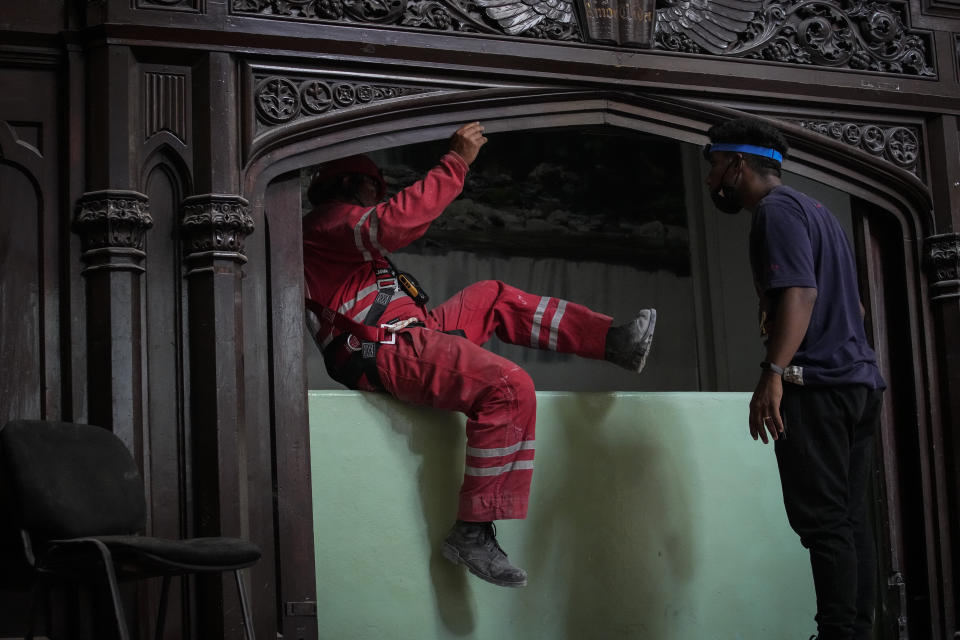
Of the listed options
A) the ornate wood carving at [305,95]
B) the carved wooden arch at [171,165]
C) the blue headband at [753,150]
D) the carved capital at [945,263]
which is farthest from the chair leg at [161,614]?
the carved capital at [945,263]

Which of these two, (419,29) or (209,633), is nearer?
(209,633)

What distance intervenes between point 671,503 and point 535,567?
1.83ft

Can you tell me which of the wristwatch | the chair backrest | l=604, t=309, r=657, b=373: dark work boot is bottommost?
the chair backrest

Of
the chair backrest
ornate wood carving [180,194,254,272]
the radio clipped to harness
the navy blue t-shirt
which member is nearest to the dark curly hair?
the navy blue t-shirt

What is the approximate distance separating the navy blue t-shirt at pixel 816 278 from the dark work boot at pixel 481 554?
106 cm

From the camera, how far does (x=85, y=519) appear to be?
3.01 m

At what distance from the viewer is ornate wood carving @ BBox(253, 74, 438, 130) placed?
156 inches

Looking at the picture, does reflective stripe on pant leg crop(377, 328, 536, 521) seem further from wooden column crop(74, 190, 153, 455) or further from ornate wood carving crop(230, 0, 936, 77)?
ornate wood carving crop(230, 0, 936, 77)

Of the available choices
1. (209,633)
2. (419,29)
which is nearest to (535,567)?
(209,633)

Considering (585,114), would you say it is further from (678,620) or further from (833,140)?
(678,620)

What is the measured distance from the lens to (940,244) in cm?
464

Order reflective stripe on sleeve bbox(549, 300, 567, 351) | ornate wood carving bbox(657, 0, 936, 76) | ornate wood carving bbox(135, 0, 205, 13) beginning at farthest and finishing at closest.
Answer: ornate wood carving bbox(657, 0, 936, 76) < reflective stripe on sleeve bbox(549, 300, 567, 351) < ornate wood carving bbox(135, 0, 205, 13)

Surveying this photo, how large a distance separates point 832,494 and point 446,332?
1470mm

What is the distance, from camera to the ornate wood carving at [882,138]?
4.61 metres
